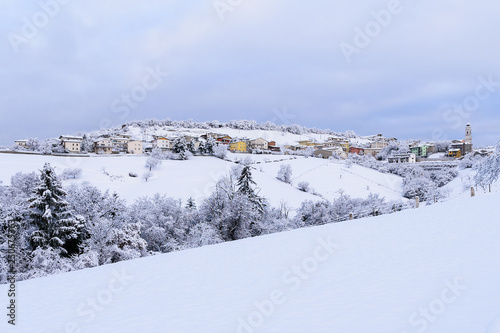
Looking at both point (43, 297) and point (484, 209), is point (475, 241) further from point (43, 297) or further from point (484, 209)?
point (43, 297)

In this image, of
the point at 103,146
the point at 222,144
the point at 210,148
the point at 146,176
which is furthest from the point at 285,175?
the point at 103,146

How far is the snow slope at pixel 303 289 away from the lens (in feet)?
15.1

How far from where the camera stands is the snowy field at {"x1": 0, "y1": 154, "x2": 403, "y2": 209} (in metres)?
39.4

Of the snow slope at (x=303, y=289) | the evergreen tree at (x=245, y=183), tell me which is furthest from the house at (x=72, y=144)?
the snow slope at (x=303, y=289)

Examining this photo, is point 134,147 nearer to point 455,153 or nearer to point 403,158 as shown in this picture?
point 403,158

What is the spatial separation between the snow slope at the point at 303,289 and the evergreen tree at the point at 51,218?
9.88 m

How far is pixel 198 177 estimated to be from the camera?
153 feet

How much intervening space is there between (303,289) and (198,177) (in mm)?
41591

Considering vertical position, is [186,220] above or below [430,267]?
below

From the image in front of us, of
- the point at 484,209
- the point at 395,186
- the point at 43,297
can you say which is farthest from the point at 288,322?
the point at 395,186

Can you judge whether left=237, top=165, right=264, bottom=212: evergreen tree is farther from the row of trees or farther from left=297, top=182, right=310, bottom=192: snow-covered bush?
left=297, top=182, right=310, bottom=192: snow-covered bush

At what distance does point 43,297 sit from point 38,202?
42.5 ft

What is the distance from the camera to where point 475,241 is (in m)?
7.95

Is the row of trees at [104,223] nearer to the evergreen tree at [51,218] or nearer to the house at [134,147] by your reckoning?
the evergreen tree at [51,218]
